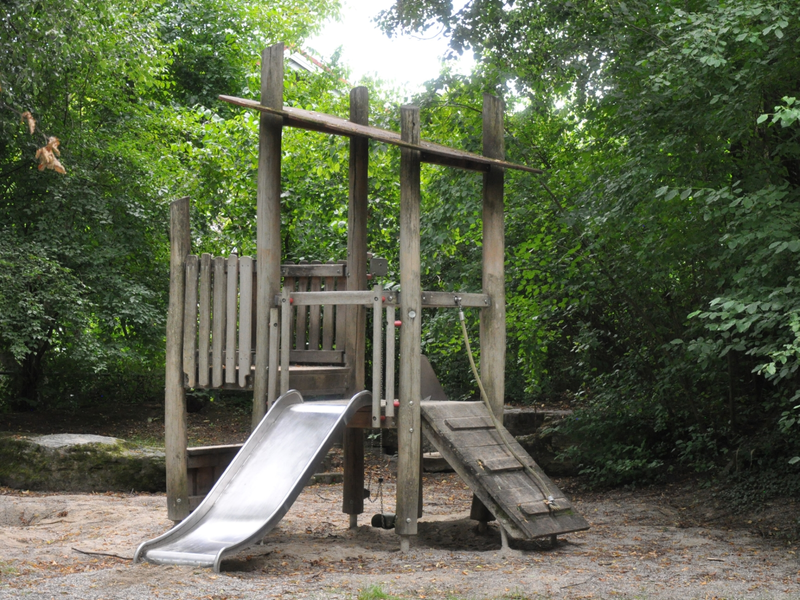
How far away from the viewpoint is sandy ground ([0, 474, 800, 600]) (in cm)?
470

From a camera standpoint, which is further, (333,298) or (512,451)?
(512,451)

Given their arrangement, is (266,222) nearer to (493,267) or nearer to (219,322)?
(219,322)

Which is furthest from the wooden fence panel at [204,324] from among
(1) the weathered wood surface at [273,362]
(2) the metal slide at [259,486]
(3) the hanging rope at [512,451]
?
(3) the hanging rope at [512,451]

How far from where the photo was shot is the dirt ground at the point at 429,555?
4.71 metres

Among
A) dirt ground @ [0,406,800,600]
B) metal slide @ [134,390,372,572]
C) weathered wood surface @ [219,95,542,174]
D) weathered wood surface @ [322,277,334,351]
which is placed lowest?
dirt ground @ [0,406,800,600]

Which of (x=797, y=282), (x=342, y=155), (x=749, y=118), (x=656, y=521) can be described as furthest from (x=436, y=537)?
(x=342, y=155)

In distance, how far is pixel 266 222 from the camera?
6414mm

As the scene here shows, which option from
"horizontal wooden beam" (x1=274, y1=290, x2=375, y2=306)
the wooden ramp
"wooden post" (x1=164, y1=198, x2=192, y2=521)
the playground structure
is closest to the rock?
the playground structure

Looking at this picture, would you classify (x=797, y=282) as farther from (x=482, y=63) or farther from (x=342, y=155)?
(x=342, y=155)

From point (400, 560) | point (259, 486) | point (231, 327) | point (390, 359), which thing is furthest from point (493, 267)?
point (259, 486)

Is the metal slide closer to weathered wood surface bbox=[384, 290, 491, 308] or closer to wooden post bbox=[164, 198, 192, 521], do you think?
weathered wood surface bbox=[384, 290, 491, 308]

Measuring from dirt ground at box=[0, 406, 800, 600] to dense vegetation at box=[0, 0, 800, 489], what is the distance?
1.03 metres

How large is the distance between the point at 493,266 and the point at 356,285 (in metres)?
1.20

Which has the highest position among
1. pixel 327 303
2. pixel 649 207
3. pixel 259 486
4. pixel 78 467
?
pixel 649 207
